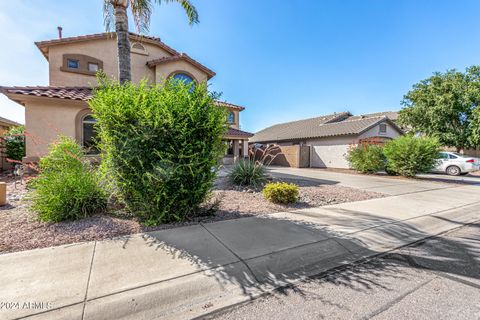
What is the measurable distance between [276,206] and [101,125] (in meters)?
4.47

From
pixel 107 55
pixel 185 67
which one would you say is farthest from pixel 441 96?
pixel 107 55

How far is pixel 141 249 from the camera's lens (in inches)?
133

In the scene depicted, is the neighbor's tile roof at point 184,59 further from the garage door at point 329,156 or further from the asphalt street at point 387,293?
the asphalt street at point 387,293

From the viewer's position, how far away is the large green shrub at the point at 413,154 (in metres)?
11.7

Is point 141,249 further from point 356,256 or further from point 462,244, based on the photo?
point 462,244

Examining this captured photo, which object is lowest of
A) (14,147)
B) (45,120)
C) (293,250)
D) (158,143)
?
(293,250)

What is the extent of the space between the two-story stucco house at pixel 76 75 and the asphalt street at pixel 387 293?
5.18 meters

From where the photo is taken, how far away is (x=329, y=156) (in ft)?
64.9

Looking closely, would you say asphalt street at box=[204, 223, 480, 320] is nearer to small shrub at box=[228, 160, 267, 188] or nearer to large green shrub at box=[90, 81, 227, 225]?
large green shrub at box=[90, 81, 227, 225]

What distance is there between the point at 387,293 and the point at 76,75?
14658 millimetres

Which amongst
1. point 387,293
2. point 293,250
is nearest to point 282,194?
point 293,250

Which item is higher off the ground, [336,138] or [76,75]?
[76,75]

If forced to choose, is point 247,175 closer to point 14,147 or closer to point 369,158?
point 369,158

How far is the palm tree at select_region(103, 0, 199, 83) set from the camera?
6.12 metres
